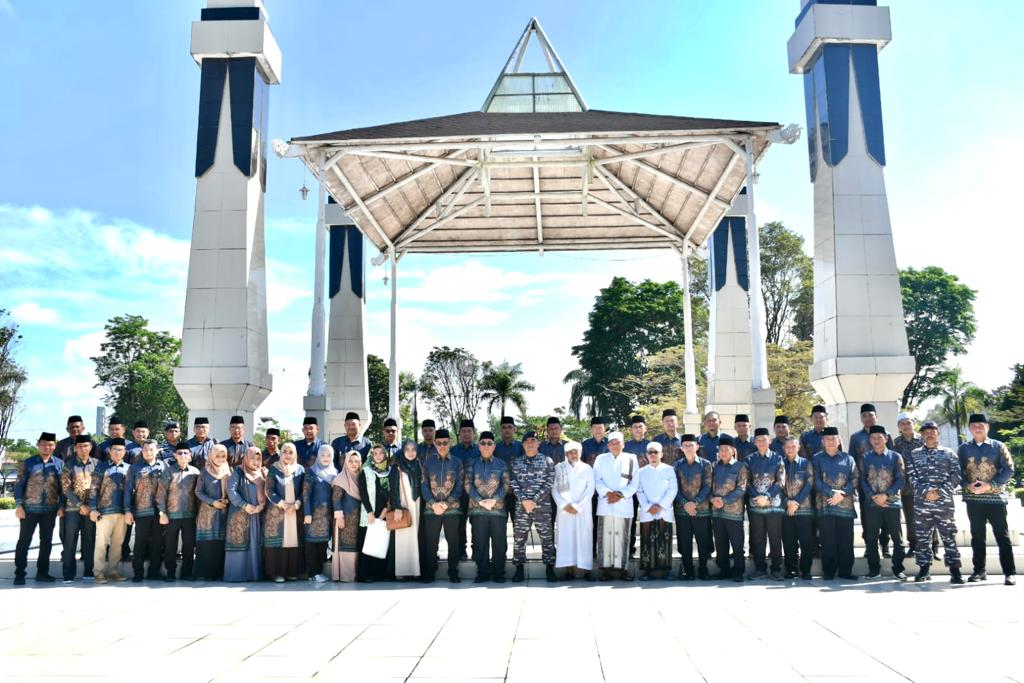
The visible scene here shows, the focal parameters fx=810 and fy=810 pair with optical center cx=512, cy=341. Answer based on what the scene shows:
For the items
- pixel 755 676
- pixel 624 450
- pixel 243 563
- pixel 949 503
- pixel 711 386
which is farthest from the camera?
pixel 711 386

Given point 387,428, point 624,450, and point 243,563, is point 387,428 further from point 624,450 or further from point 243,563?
point 624,450

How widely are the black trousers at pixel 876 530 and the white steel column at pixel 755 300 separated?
4103 millimetres

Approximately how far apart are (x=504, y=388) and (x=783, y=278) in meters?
13.8

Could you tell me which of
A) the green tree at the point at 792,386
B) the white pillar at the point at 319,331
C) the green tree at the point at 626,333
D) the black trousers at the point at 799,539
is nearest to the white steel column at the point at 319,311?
the white pillar at the point at 319,331

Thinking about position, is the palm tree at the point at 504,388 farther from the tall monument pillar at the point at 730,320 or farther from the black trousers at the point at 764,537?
the black trousers at the point at 764,537

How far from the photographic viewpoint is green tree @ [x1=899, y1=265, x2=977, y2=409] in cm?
3728

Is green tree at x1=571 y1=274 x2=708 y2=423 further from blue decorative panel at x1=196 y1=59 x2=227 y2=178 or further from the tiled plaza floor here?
the tiled plaza floor

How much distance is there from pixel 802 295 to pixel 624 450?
95.1ft

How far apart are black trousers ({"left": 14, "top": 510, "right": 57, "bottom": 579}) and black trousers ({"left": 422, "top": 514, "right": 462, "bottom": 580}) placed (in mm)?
3559

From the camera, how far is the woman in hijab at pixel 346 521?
7.63 m

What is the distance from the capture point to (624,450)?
27.6 ft

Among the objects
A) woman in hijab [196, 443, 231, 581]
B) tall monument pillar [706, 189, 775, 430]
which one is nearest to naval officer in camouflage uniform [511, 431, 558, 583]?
woman in hijab [196, 443, 231, 581]

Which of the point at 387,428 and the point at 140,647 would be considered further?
the point at 387,428

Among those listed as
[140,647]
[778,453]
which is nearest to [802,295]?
[778,453]
